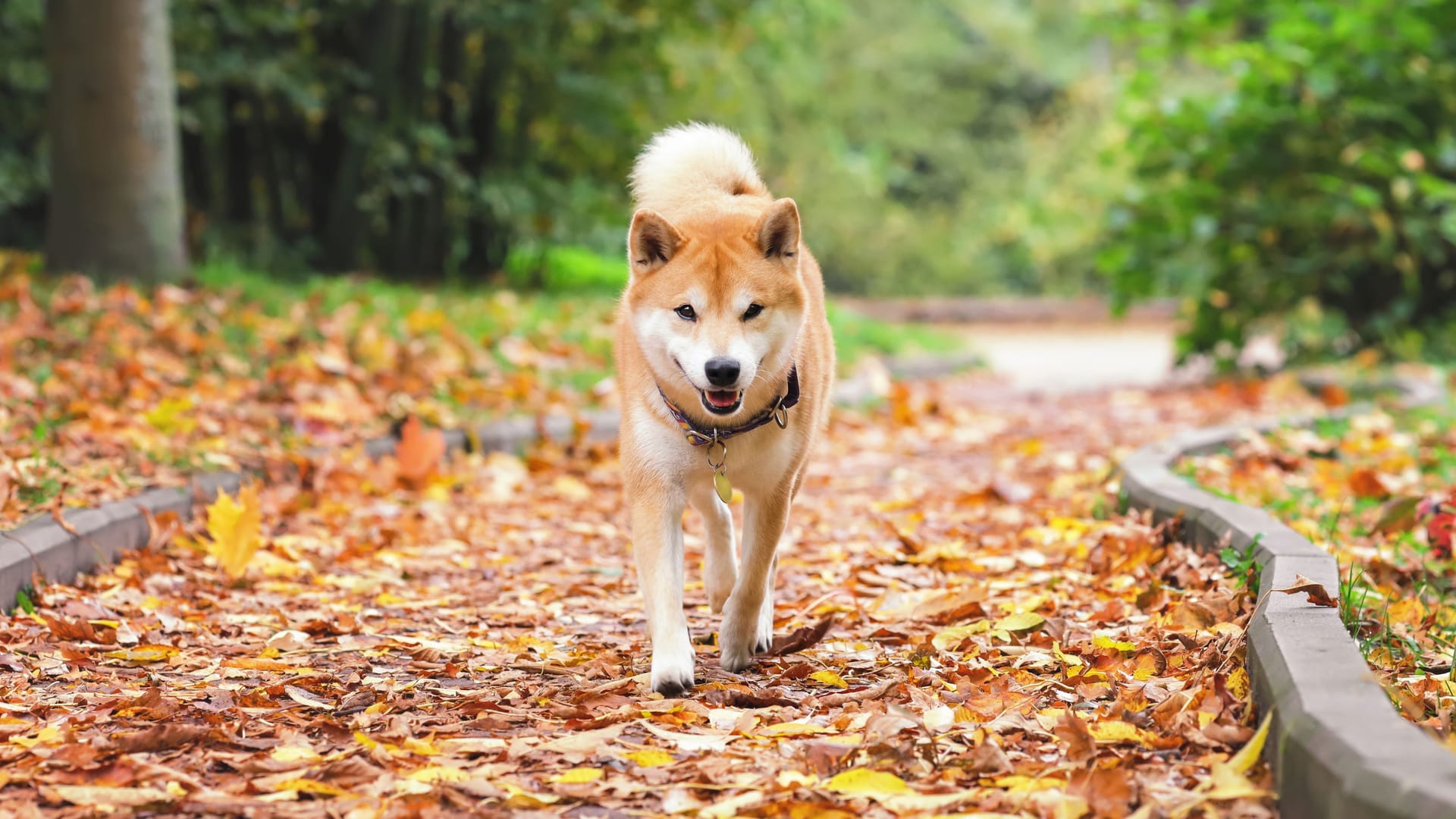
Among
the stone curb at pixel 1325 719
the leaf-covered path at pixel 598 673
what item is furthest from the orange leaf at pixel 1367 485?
the stone curb at pixel 1325 719

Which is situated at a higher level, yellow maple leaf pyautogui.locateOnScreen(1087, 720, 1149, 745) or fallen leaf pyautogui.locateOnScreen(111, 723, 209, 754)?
yellow maple leaf pyautogui.locateOnScreen(1087, 720, 1149, 745)

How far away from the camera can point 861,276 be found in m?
30.5

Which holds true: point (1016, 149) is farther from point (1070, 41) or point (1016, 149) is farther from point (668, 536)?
point (668, 536)

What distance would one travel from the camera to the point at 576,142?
16656 millimetres

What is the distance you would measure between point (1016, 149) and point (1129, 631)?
2915 cm

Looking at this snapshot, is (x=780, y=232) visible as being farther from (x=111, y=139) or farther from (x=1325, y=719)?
(x=111, y=139)

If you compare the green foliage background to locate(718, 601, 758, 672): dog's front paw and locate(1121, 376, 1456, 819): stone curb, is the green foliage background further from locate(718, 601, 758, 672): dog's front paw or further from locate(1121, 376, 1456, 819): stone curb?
locate(1121, 376, 1456, 819): stone curb

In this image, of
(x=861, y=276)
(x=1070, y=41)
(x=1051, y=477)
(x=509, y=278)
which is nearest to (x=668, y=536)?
(x=1051, y=477)

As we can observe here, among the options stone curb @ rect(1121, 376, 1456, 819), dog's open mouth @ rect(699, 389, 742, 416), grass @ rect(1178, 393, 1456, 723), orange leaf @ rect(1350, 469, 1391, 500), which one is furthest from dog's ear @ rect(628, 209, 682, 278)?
orange leaf @ rect(1350, 469, 1391, 500)

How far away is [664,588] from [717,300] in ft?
2.56

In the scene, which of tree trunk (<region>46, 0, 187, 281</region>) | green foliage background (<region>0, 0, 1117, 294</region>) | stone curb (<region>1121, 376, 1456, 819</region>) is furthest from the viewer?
green foliage background (<region>0, 0, 1117, 294</region>)

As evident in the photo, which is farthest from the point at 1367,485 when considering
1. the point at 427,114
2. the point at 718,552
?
the point at 427,114

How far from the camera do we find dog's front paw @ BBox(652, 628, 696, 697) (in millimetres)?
3691

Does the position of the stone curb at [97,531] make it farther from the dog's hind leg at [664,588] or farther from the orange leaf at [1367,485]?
the orange leaf at [1367,485]
